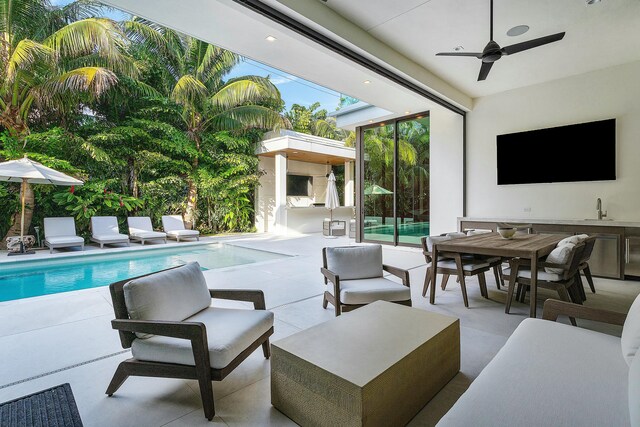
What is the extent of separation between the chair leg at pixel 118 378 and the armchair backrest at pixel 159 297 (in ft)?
0.39

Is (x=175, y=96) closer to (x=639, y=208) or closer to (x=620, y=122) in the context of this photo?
(x=620, y=122)

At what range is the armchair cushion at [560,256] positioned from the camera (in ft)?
10.6

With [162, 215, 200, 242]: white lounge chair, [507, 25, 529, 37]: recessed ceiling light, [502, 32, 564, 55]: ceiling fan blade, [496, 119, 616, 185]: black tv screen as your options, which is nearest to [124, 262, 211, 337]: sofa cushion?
[502, 32, 564, 55]: ceiling fan blade

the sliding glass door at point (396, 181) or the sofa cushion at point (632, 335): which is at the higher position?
the sliding glass door at point (396, 181)

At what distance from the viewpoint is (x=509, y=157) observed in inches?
254

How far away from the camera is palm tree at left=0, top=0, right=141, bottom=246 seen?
22.0 feet

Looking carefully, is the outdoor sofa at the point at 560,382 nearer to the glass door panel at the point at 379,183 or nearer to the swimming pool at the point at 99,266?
the swimming pool at the point at 99,266

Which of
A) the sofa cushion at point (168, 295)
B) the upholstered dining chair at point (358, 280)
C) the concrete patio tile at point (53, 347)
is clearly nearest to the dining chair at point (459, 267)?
the upholstered dining chair at point (358, 280)

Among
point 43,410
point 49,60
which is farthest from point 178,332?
point 49,60

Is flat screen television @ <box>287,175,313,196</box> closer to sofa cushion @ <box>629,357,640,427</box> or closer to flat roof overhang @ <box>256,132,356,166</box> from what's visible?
flat roof overhang @ <box>256,132,356,166</box>

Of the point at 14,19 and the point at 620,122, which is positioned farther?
the point at 14,19

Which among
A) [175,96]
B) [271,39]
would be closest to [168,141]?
[175,96]

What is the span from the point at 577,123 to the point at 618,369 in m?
5.79

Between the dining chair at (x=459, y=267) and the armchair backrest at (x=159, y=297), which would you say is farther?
the dining chair at (x=459, y=267)
